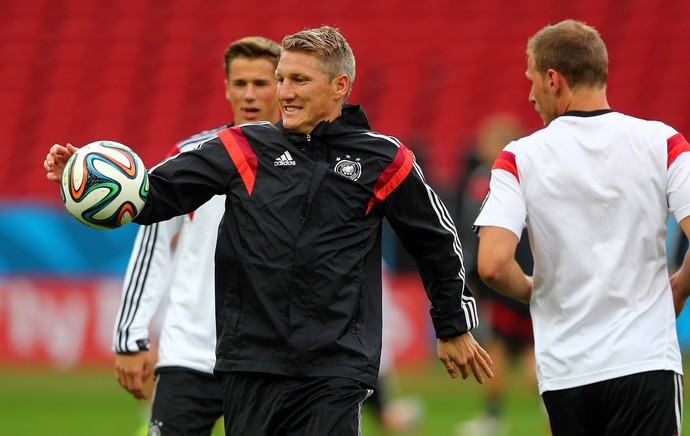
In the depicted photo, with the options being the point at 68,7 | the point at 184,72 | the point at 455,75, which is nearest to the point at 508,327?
the point at 455,75

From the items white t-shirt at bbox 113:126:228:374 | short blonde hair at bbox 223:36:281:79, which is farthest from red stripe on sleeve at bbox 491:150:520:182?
short blonde hair at bbox 223:36:281:79

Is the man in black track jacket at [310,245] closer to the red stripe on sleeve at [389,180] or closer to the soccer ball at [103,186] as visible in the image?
the red stripe on sleeve at [389,180]

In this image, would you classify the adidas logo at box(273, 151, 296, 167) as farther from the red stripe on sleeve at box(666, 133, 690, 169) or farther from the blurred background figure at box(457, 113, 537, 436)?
the blurred background figure at box(457, 113, 537, 436)

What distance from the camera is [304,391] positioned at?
4445 mm

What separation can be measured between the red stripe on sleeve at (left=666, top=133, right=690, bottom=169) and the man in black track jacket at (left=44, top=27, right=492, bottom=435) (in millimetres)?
897

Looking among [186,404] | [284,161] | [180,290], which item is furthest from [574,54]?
[186,404]

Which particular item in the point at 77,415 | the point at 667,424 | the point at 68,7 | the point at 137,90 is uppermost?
the point at 68,7

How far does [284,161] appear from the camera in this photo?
4.57m

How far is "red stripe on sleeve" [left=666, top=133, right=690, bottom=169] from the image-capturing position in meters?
4.46

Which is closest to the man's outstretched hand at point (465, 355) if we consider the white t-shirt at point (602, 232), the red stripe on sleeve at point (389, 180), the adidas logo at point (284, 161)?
the white t-shirt at point (602, 232)

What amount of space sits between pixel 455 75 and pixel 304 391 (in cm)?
1326

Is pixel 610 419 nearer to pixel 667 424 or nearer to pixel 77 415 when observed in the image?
pixel 667 424

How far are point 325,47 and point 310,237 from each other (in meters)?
0.78

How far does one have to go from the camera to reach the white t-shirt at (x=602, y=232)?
4414 mm
